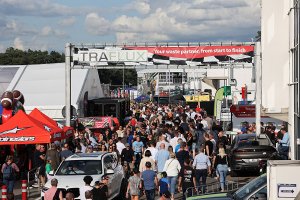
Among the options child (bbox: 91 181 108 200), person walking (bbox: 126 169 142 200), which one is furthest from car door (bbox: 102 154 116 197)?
child (bbox: 91 181 108 200)

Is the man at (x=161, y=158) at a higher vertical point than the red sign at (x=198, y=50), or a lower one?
lower

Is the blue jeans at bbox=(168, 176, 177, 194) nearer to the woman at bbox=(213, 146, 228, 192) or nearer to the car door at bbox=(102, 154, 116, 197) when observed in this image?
the car door at bbox=(102, 154, 116, 197)

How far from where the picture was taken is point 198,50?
30.4 m

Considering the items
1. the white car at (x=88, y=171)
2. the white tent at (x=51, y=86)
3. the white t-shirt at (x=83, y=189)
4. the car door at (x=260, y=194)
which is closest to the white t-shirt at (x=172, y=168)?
the white car at (x=88, y=171)

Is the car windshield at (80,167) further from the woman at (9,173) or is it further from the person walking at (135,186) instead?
the woman at (9,173)

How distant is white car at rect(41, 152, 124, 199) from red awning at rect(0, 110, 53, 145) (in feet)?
11.5

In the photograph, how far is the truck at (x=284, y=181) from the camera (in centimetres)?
1109

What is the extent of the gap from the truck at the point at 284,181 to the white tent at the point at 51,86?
95.9 feet

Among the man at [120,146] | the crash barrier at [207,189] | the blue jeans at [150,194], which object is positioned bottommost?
the crash barrier at [207,189]

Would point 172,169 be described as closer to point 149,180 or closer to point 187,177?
point 187,177

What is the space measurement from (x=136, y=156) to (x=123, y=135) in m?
4.73

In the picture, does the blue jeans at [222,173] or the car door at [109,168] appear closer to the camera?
the car door at [109,168]

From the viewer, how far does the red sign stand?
98.7 feet

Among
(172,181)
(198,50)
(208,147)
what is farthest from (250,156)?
(198,50)
